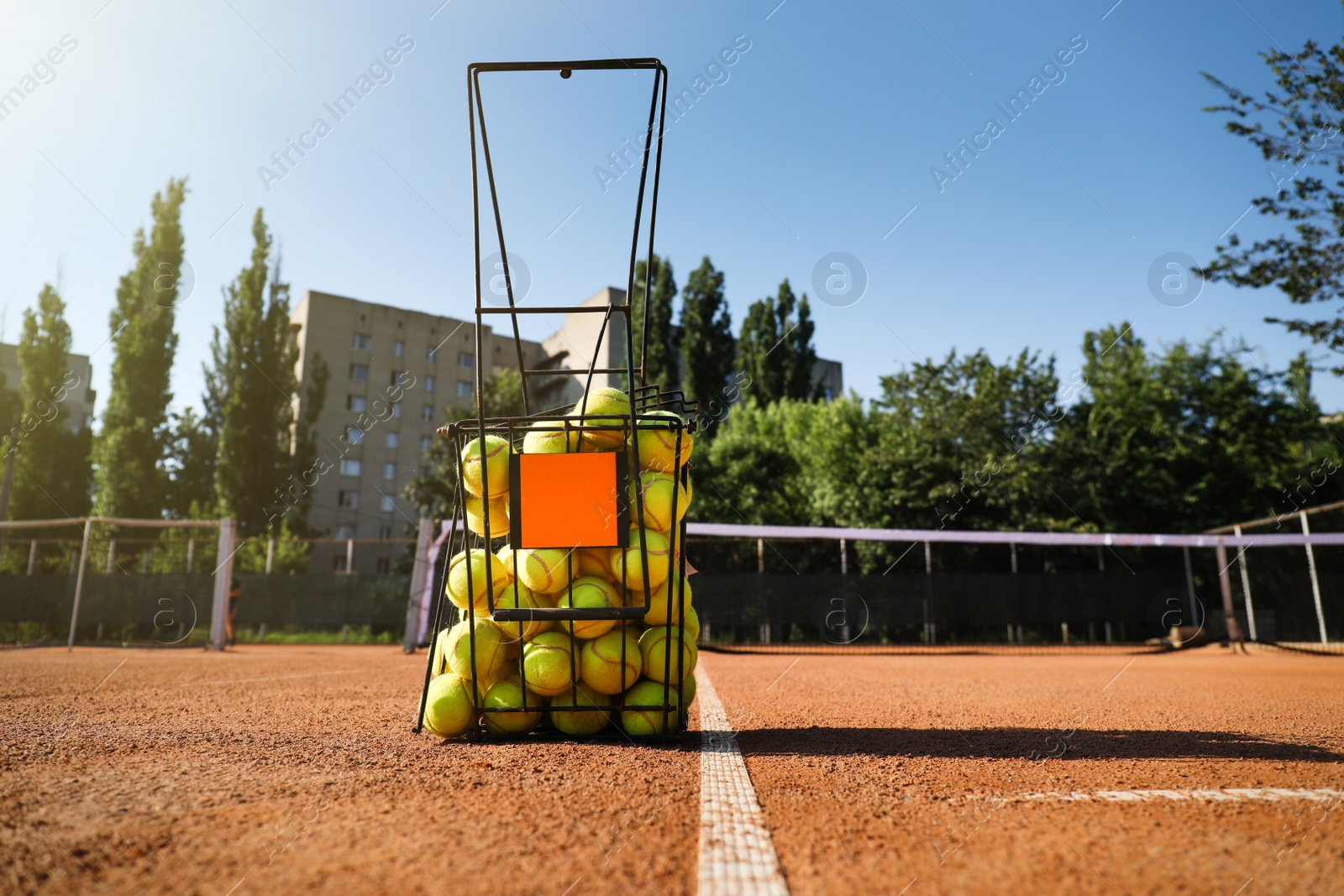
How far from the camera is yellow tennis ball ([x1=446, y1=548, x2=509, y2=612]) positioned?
319cm

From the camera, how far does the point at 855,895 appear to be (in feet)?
4.78

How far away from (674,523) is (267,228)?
3337 centimetres

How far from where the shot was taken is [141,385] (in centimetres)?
2727

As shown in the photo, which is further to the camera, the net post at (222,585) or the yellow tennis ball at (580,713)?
the net post at (222,585)

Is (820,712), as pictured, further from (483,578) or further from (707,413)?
(707,413)

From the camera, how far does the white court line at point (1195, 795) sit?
7.27 ft

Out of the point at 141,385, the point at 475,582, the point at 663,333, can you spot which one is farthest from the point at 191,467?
the point at 475,582

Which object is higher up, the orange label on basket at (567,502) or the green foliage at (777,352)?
the green foliage at (777,352)

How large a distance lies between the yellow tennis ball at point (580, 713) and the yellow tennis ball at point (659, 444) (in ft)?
3.26

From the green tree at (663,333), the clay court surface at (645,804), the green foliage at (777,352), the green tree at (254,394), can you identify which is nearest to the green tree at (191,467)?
the green tree at (254,394)

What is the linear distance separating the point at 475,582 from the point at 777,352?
31406 millimetres

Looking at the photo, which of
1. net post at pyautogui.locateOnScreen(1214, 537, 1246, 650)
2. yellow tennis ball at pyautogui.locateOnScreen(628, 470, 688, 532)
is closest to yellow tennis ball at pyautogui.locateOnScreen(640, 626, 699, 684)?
yellow tennis ball at pyautogui.locateOnScreen(628, 470, 688, 532)

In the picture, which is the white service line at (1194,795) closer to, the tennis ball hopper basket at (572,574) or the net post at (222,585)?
the tennis ball hopper basket at (572,574)

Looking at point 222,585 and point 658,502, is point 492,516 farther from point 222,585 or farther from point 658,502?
point 222,585
